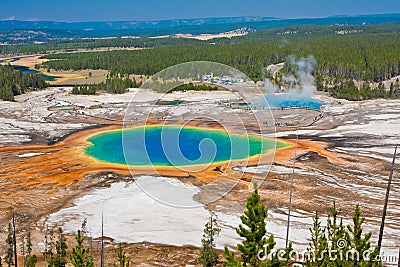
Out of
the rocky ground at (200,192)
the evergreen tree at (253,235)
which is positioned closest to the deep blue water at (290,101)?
the rocky ground at (200,192)

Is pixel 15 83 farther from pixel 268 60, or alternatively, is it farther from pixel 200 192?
pixel 200 192

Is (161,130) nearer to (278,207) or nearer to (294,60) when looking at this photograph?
(278,207)

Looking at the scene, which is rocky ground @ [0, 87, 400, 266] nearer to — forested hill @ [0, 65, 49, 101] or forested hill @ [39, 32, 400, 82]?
forested hill @ [0, 65, 49, 101]

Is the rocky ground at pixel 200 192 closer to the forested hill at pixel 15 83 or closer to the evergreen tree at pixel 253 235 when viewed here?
the evergreen tree at pixel 253 235

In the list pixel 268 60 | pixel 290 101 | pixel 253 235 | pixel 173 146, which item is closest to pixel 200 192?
pixel 173 146

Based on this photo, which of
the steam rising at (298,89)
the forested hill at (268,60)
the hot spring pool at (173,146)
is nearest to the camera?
the hot spring pool at (173,146)

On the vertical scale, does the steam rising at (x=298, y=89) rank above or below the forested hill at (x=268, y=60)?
below

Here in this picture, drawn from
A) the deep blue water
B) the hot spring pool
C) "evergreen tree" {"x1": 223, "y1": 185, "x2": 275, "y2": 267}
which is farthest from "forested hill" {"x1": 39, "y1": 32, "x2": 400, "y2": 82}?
"evergreen tree" {"x1": 223, "y1": 185, "x2": 275, "y2": 267}
